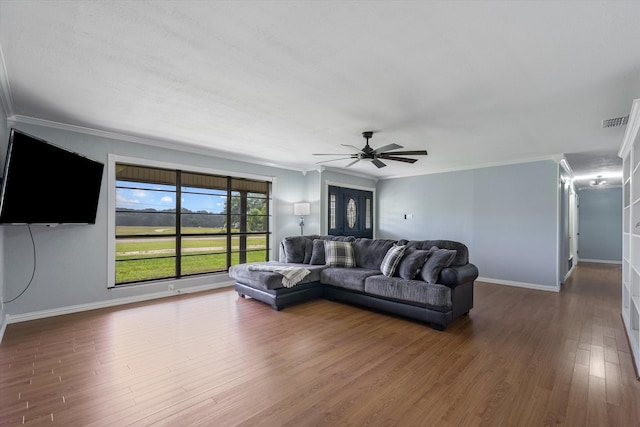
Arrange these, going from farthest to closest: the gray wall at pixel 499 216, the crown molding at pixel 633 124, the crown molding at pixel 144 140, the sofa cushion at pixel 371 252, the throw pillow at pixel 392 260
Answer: the gray wall at pixel 499 216 < the sofa cushion at pixel 371 252 < the throw pillow at pixel 392 260 < the crown molding at pixel 144 140 < the crown molding at pixel 633 124

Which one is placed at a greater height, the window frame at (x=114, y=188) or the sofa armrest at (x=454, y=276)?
the window frame at (x=114, y=188)

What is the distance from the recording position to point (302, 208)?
21.7 ft

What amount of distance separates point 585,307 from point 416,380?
154 inches

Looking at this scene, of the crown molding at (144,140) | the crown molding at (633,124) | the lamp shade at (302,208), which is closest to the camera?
the crown molding at (633,124)

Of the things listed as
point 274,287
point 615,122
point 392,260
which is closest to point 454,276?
point 392,260

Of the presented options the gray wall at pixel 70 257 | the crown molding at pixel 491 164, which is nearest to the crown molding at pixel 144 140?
the gray wall at pixel 70 257

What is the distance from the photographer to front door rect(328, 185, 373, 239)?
7355 mm

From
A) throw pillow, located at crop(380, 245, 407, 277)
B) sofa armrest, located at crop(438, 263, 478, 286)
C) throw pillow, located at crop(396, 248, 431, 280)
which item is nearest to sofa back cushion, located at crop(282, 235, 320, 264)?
throw pillow, located at crop(380, 245, 407, 277)

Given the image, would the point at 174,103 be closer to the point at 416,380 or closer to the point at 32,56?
the point at 32,56

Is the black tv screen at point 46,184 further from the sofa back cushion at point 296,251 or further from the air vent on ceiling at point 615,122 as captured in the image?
the air vent on ceiling at point 615,122

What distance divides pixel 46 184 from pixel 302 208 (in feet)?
14.2

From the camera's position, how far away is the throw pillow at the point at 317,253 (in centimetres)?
518

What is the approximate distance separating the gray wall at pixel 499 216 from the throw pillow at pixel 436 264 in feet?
10.2

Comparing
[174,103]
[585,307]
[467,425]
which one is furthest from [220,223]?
[585,307]
